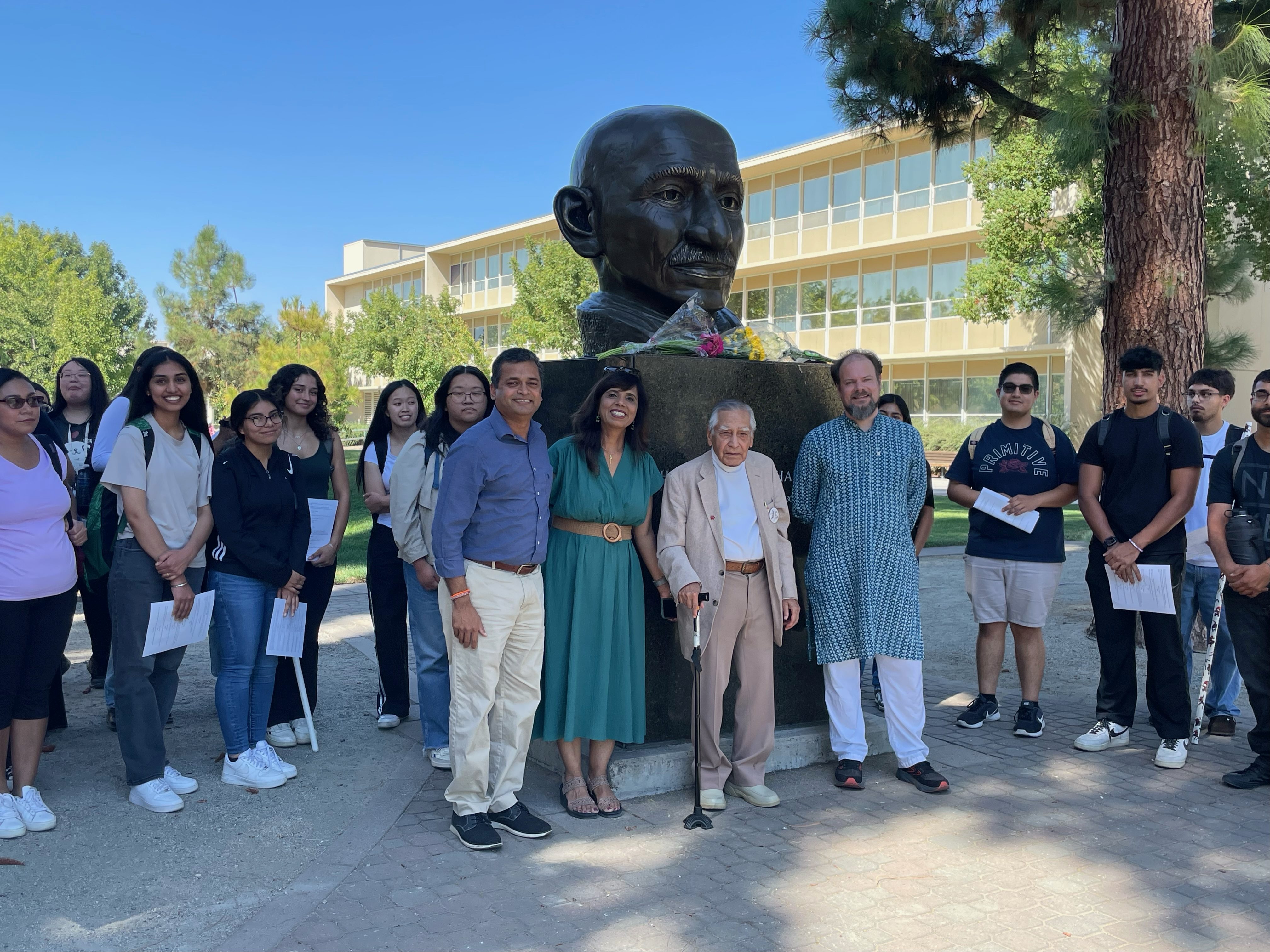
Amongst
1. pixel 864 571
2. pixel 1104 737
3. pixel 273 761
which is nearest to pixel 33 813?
pixel 273 761

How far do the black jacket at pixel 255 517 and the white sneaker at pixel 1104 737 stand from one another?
13.3 ft

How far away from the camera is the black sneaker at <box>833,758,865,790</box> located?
464 centimetres

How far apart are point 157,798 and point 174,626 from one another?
Result: 719 millimetres

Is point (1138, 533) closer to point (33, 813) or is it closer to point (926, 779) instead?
point (926, 779)

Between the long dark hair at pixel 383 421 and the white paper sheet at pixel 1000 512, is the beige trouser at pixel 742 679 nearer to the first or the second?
the white paper sheet at pixel 1000 512

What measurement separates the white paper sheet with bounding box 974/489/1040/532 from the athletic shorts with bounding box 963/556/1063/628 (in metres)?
0.22

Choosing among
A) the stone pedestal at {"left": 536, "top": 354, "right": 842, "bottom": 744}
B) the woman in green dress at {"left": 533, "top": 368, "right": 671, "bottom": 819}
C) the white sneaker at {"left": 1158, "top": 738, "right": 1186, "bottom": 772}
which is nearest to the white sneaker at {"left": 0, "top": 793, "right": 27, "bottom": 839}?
the woman in green dress at {"left": 533, "top": 368, "right": 671, "bottom": 819}

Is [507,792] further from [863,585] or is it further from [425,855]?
[863,585]

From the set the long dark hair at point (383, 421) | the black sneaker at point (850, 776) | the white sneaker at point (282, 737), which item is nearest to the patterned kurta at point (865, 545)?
the black sneaker at point (850, 776)

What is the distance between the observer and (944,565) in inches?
503

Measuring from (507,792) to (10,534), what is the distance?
2.23m

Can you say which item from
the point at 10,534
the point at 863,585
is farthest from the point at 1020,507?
the point at 10,534

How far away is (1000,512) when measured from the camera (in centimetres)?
540

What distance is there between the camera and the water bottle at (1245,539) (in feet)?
15.5
